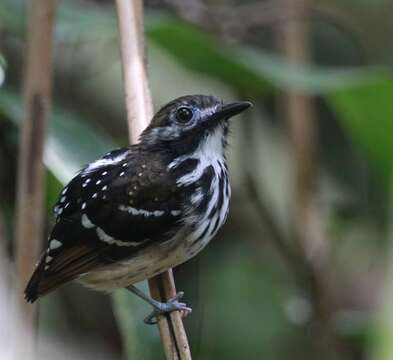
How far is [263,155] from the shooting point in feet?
16.6

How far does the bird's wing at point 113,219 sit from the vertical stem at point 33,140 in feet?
0.19

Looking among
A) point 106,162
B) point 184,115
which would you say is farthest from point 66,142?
point 184,115

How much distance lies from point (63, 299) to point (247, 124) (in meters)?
1.08

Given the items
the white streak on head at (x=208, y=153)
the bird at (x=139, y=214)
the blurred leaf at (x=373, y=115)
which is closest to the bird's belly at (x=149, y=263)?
the bird at (x=139, y=214)

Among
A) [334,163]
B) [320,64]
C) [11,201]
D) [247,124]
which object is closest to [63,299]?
[11,201]

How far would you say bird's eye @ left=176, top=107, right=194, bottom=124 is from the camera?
9.15 ft

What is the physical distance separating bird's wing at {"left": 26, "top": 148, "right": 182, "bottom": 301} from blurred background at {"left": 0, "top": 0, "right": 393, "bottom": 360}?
0.77ft

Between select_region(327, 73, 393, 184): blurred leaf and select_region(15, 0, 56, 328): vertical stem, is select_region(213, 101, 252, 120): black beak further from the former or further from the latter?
select_region(327, 73, 393, 184): blurred leaf

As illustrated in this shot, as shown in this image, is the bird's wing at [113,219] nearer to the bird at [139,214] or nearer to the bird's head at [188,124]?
the bird at [139,214]

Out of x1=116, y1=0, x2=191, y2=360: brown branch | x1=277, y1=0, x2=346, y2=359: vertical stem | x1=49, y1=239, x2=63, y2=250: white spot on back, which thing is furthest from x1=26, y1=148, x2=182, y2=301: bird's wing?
x1=277, y1=0, x2=346, y2=359: vertical stem

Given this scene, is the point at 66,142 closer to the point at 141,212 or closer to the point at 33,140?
the point at 33,140

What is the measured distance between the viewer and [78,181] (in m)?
2.75

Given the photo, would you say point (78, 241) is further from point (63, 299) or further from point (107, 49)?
point (107, 49)

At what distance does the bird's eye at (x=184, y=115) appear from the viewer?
9.15 feet
